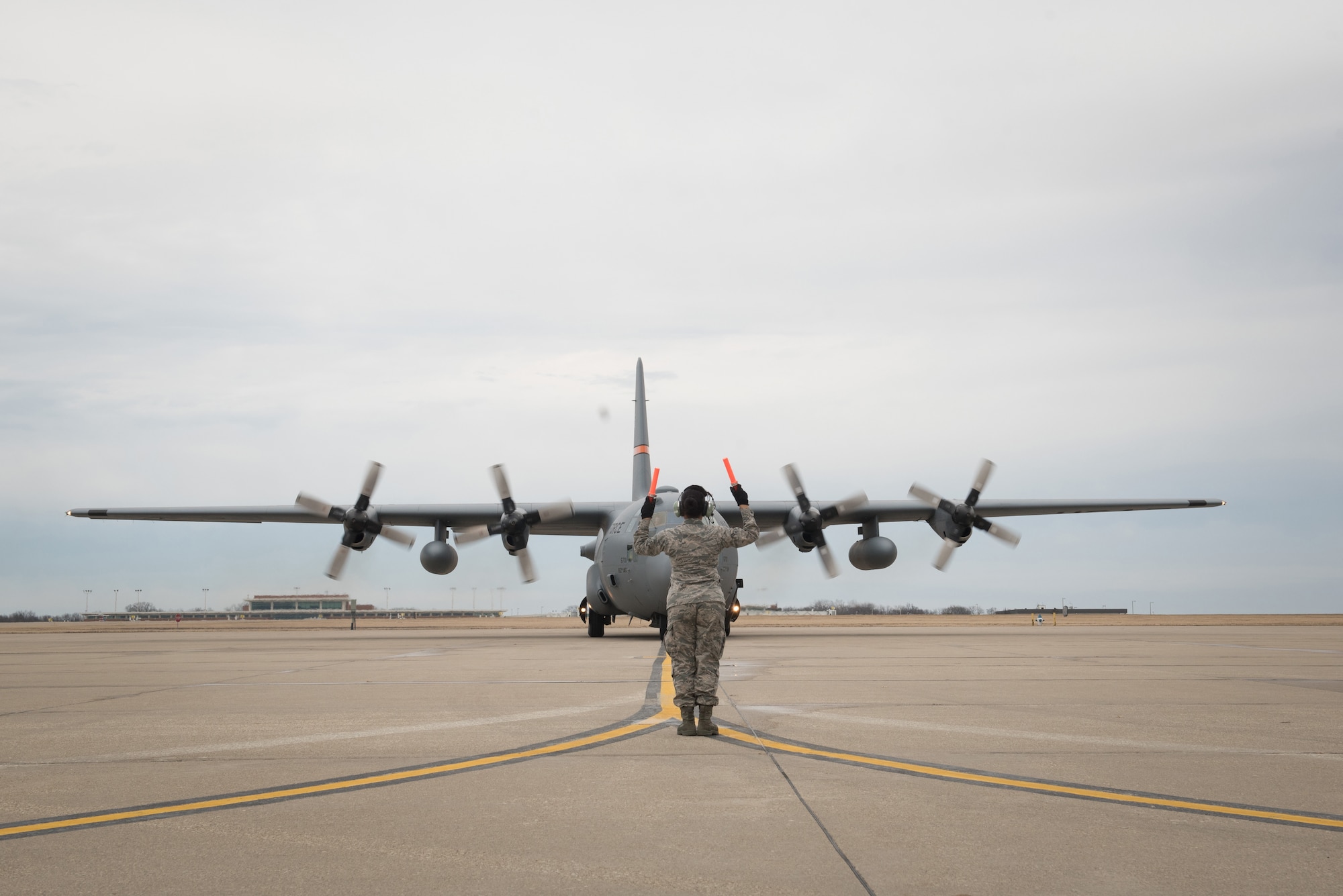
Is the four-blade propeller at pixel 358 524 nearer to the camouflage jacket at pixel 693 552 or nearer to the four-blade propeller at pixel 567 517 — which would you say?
the four-blade propeller at pixel 567 517

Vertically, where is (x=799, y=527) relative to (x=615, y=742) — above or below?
above

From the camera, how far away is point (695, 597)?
920cm

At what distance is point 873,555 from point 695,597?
81.2ft

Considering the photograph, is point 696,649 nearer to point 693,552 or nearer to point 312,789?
point 693,552

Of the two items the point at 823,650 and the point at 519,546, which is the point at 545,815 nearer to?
the point at 823,650

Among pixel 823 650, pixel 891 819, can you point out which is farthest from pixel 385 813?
pixel 823 650

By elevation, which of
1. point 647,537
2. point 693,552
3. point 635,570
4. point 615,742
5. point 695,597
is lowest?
point 615,742

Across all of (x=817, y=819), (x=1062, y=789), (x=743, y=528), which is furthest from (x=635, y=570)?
(x=817, y=819)

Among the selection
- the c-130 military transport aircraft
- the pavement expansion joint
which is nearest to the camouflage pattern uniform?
the pavement expansion joint

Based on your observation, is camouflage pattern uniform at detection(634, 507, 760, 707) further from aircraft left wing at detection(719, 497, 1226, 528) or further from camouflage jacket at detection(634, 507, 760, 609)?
aircraft left wing at detection(719, 497, 1226, 528)

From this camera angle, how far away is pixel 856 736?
8125 mm

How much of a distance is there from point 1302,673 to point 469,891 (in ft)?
49.3

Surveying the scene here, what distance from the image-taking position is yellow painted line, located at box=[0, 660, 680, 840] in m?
5.26

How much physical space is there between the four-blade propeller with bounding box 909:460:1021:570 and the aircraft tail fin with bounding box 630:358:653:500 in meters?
9.14
